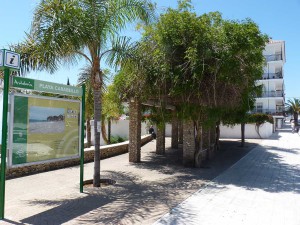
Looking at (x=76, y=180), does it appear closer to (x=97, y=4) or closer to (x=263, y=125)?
Answer: (x=97, y=4)

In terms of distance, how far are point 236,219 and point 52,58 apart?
575 cm

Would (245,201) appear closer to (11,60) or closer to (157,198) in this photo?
(157,198)

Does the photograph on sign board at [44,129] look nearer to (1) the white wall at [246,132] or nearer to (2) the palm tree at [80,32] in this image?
(2) the palm tree at [80,32]

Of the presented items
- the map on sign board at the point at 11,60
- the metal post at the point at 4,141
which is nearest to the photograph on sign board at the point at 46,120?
the metal post at the point at 4,141

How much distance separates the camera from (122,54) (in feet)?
29.4

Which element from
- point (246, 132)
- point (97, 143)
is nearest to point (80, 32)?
point (97, 143)

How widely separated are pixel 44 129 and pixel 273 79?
149ft

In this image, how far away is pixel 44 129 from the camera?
23.6ft

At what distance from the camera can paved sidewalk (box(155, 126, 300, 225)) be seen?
6086 millimetres

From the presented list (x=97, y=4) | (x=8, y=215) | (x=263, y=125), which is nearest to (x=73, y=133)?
(x=8, y=215)

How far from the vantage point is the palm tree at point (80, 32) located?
7.43 meters

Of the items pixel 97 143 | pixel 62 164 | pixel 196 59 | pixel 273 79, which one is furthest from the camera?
pixel 273 79

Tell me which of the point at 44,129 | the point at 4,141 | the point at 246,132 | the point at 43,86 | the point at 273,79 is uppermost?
the point at 273,79

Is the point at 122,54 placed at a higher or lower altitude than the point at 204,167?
higher
